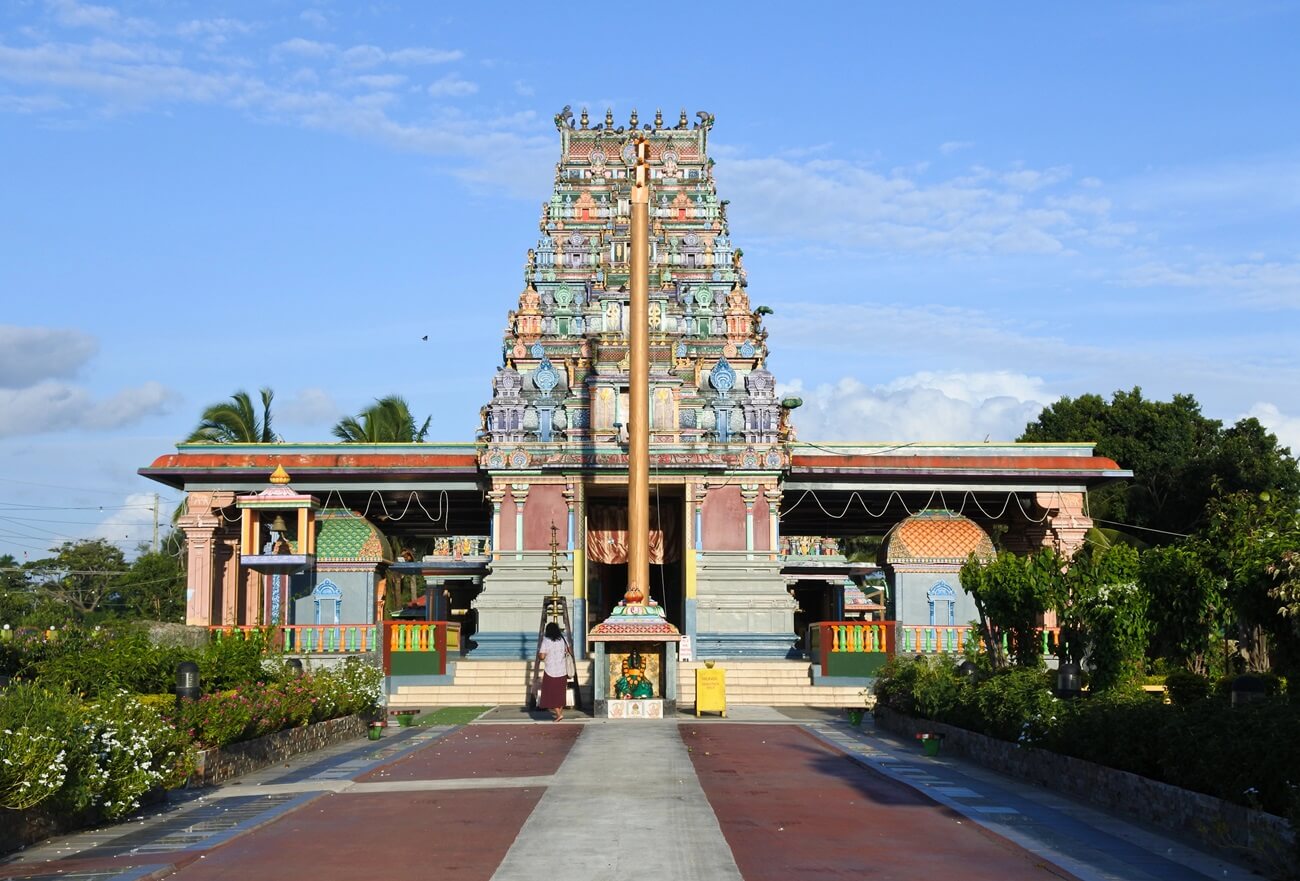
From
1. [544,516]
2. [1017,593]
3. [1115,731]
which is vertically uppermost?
[544,516]

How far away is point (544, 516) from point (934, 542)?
37.0ft

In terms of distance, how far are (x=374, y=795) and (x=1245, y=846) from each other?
932cm

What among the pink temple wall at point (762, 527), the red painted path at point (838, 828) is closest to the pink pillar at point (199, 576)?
the pink temple wall at point (762, 527)

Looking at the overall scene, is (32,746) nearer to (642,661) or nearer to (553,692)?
(553,692)

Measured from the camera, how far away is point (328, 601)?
41.8 metres

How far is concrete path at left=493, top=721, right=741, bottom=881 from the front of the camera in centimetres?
1148

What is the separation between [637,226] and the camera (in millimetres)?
33438

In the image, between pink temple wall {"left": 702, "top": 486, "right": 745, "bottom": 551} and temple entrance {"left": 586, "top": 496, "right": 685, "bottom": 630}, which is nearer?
pink temple wall {"left": 702, "top": 486, "right": 745, "bottom": 551}

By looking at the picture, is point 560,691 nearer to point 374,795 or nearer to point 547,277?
point 374,795

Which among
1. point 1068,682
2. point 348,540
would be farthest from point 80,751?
point 348,540

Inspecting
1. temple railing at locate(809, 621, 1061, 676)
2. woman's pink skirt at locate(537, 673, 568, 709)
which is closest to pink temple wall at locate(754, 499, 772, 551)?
temple railing at locate(809, 621, 1061, 676)

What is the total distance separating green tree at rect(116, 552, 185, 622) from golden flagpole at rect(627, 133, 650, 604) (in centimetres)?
4127

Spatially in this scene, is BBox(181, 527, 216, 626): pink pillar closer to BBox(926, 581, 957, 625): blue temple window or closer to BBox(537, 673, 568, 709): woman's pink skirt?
BBox(537, 673, 568, 709): woman's pink skirt

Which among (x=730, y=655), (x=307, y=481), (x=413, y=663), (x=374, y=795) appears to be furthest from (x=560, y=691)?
(x=307, y=481)
